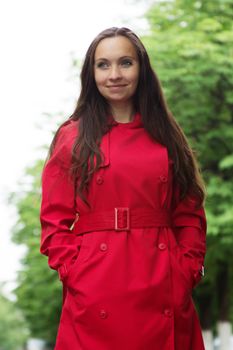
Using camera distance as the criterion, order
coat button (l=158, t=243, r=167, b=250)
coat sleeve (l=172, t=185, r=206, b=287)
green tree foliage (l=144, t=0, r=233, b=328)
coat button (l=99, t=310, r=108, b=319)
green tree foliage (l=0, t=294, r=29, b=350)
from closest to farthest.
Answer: coat button (l=99, t=310, r=108, b=319), coat button (l=158, t=243, r=167, b=250), coat sleeve (l=172, t=185, r=206, b=287), green tree foliage (l=144, t=0, r=233, b=328), green tree foliage (l=0, t=294, r=29, b=350)

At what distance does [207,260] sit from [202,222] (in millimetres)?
16012

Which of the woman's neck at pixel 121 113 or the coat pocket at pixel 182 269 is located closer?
the coat pocket at pixel 182 269

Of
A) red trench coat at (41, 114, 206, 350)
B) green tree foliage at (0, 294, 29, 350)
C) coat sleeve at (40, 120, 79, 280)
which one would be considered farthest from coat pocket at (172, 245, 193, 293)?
green tree foliage at (0, 294, 29, 350)

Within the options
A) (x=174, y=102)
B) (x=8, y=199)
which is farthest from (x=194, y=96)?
(x=8, y=199)

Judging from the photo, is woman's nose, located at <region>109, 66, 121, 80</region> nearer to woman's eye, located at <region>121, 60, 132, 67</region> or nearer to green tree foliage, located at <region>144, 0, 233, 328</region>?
woman's eye, located at <region>121, 60, 132, 67</region>

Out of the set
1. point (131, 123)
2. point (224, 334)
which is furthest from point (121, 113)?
point (224, 334)

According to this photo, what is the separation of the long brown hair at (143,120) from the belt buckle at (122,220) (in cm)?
24

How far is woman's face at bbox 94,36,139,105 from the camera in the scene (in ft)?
16.2

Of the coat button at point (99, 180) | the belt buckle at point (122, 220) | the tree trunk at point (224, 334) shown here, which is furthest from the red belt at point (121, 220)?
the tree trunk at point (224, 334)

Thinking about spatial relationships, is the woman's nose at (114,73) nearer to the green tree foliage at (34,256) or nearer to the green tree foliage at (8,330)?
the green tree foliage at (34,256)

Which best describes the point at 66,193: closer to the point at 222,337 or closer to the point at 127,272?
the point at 127,272

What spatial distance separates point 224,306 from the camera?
927 inches

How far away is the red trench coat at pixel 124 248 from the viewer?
15.3ft

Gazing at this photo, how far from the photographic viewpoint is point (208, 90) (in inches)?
794
